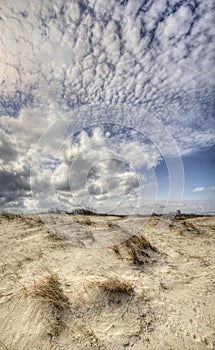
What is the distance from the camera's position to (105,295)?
2.66 metres

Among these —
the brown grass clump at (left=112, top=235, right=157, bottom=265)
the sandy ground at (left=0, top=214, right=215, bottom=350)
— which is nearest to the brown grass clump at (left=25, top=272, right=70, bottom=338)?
the sandy ground at (left=0, top=214, right=215, bottom=350)

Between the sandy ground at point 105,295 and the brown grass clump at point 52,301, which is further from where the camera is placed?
the brown grass clump at point 52,301

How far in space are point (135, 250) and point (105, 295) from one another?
1527mm

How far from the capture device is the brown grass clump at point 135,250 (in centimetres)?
379

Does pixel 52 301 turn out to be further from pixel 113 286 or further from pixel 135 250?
pixel 135 250

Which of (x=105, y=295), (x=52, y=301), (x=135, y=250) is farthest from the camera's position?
(x=135, y=250)

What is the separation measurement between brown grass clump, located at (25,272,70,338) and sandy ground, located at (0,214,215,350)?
0.01 meters

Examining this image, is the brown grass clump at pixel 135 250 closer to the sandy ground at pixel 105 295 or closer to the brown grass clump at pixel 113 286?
the sandy ground at pixel 105 295

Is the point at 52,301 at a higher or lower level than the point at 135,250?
lower

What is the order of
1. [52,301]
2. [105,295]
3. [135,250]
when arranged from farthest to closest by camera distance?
[135,250], [105,295], [52,301]

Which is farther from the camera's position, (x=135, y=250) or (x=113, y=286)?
(x=135, y=250)

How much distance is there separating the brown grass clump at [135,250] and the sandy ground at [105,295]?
0.02 metres

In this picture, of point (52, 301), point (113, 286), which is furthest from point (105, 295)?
point (52, 301)

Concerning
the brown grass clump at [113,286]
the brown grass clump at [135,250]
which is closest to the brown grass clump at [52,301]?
the brown grass clump at [113,286]
